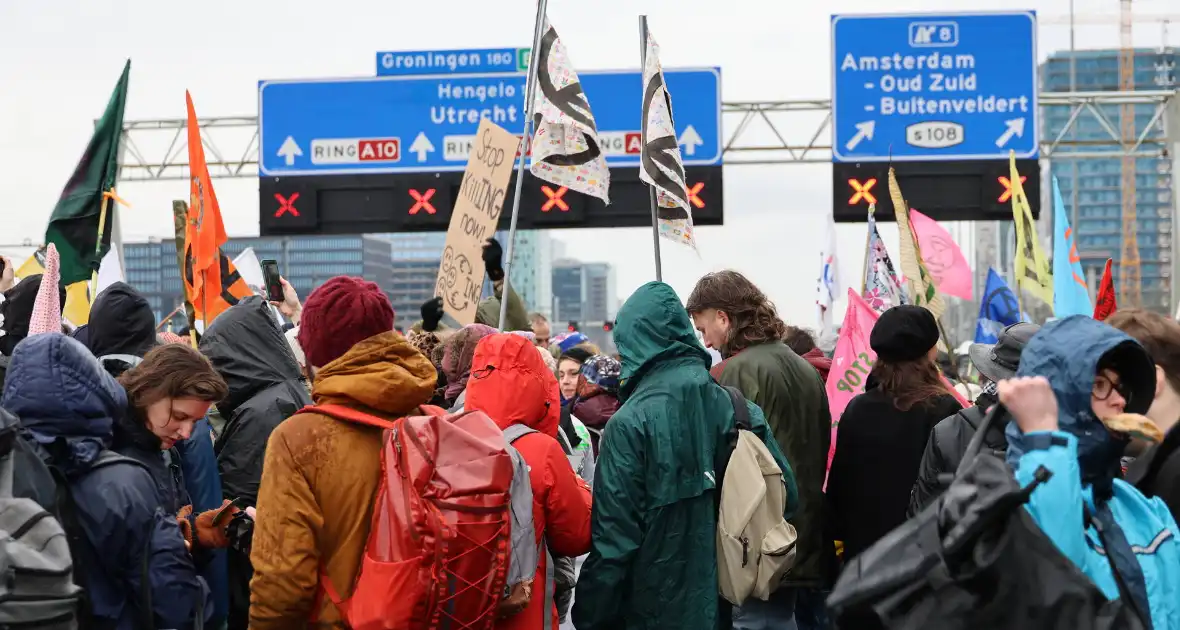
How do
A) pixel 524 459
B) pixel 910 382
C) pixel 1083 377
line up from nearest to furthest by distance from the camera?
pixel 1083 377, pixel 524 459, pixel 910 382

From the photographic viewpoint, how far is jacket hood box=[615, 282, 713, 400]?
4.54 metres

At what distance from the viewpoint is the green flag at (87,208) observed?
25.1 ft

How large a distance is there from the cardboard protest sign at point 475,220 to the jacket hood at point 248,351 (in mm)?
2865

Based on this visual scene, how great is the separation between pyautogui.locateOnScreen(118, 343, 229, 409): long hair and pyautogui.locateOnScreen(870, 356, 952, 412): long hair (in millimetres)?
2618

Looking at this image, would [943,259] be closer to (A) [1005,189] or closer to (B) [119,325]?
(A) [1005,189]

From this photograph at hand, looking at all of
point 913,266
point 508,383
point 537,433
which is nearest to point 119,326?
point 508,383

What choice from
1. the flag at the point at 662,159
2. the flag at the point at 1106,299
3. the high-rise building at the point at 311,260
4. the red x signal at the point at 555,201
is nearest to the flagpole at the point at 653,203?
the flag at the point at 662,159

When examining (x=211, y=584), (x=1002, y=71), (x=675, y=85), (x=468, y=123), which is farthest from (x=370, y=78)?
(x=211, y=584)

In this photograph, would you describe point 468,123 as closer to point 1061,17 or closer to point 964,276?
point 964,276

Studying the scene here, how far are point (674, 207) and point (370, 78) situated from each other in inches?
377

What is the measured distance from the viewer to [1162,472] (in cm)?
335

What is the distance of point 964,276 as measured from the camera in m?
11.6

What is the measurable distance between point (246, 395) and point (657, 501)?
68.0 inches

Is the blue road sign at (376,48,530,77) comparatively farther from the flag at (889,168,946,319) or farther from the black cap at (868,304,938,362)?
the black cap at (868,304,938,362)
